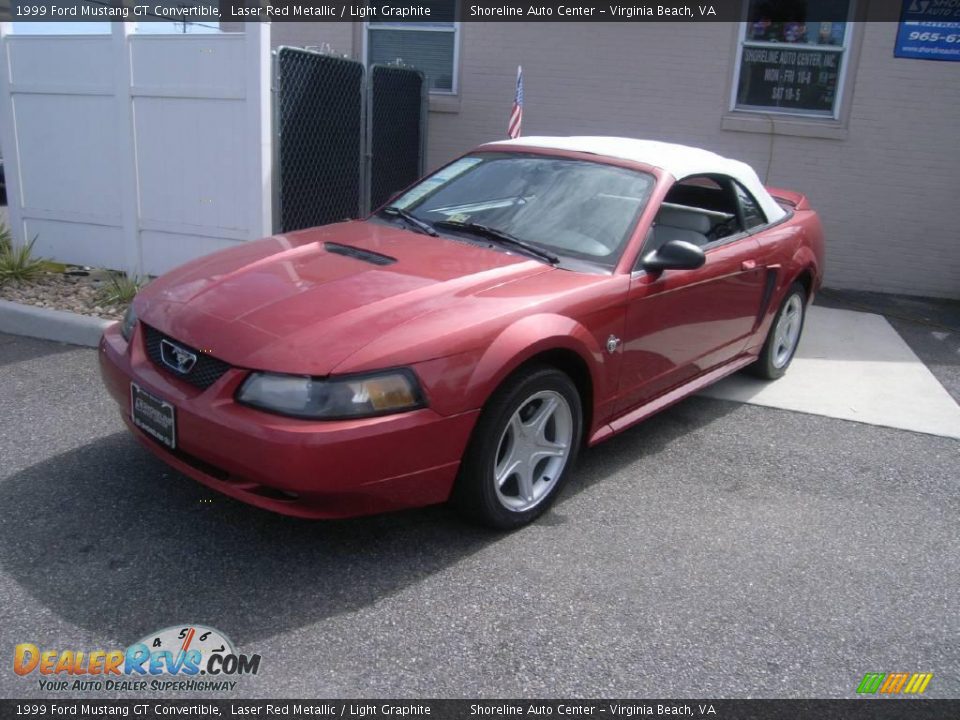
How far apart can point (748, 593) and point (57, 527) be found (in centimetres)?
272

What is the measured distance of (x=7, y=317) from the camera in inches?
230

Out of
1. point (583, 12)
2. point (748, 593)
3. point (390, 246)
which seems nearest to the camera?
point (748, 593)

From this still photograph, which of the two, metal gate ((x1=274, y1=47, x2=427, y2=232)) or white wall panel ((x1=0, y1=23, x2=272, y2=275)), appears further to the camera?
metal gate ((x1=274, y1=47, x2=427, y2=232))

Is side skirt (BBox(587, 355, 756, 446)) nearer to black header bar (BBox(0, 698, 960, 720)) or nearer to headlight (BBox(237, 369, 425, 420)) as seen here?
headlight (BBox(237, 369, 425, 420))

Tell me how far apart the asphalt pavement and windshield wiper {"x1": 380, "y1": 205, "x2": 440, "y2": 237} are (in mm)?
1434

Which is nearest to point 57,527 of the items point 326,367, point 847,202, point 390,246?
point 326,367

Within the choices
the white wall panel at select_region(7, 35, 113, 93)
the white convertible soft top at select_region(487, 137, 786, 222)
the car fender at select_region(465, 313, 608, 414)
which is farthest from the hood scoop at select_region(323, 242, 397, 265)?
the white wall panel at select_region(7, 35, 113, 93)

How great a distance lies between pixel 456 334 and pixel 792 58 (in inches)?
274

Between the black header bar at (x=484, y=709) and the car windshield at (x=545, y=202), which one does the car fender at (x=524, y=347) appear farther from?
the black header bar at (x=484, y=709)

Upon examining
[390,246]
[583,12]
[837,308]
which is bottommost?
[837,308]

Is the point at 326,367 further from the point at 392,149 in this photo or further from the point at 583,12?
the point at 583,12

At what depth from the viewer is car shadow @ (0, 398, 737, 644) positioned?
286 centimetres

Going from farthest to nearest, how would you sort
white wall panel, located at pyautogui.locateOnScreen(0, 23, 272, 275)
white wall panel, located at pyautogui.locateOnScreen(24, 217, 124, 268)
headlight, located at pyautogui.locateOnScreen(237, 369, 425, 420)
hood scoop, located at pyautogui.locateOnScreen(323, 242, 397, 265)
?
white wall panel, located at pyautogui.locateOnScreen(24, 217, 124, 268) < white wall panel, located at pyautogui.locateOnScreen(0, 23, 272, 275) < hood scoop, located at pyautogui.locateOnScreen(323, 242, 397, 265) < headlight, located at pyautogui.locateOnScreen(237, 369, 425, 420)

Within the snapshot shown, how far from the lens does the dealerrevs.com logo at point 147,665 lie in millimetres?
2520
